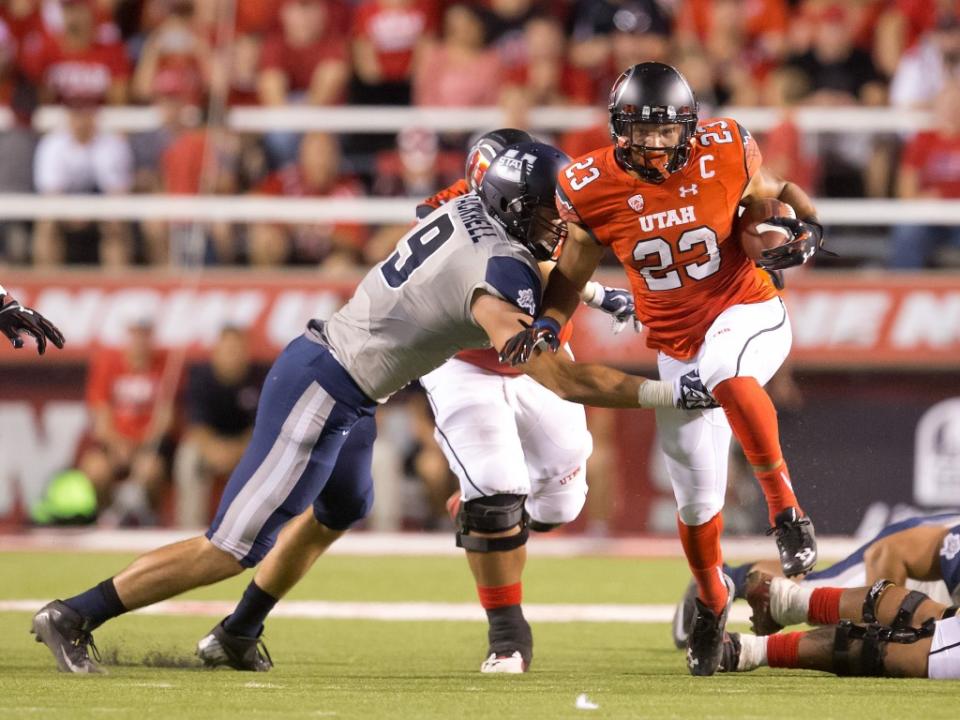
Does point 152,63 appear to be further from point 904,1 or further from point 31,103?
point 904,1

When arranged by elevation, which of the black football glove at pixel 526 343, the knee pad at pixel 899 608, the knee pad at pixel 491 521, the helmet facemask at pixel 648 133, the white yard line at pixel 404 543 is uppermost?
the helmet facemask at pixel 648 133

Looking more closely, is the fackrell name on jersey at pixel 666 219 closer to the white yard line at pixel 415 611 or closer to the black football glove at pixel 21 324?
the black football glove at pixel 21 324

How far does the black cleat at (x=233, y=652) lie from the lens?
5.74m

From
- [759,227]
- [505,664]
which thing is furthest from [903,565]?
[505,664]

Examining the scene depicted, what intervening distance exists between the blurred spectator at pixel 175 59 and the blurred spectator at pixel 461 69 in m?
1.50

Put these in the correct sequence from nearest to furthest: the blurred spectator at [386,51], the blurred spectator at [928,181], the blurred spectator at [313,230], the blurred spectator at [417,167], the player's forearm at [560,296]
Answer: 1. the player's forearm at [560,296]
2. the blurred spectator at [928,181]
3. the blurred spectator at [417,167]
4. the blurred spectator at [313,230]
5. the blurred spectator at [386,51]

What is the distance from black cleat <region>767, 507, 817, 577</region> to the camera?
5.15 meters

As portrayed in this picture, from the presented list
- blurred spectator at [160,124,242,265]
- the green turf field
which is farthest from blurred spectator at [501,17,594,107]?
the green turf field

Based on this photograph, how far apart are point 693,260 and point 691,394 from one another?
0.55 m

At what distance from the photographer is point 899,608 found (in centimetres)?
530

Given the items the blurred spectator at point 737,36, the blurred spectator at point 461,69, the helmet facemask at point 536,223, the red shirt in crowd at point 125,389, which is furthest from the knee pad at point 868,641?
the blurred spectator at point 461,69

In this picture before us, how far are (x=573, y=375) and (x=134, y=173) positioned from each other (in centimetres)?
669

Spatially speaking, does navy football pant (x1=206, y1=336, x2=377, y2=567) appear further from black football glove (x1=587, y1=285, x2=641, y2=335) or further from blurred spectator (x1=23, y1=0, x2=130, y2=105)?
blurred spectator (x1=23, y1=0, x2=130, y2=105)

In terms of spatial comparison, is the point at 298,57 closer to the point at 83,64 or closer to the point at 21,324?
the point at 83,64
